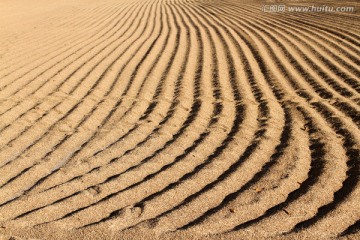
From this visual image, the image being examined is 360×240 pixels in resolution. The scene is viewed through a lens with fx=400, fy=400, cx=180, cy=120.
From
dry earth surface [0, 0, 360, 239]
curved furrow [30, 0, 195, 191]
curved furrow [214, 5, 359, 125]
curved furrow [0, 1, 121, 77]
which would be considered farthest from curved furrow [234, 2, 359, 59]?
curved furrow [0, 1, 121, 77]

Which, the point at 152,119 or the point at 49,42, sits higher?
the point at 49,42

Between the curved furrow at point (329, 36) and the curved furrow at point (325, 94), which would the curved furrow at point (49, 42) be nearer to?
the curved furrow at point (325, 94)

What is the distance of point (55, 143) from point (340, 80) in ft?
13.5

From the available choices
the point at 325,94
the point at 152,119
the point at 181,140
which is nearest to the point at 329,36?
the point at 325,94

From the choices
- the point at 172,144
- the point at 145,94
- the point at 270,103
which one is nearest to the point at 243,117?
the point at 270,103

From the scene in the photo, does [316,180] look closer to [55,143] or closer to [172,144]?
[172,144]

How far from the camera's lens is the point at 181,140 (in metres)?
3.97

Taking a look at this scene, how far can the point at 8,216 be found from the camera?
9.11 ft

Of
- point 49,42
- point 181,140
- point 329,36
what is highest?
point 49,42

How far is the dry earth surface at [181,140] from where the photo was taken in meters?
2.76

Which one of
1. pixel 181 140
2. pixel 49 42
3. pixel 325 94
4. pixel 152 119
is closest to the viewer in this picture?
pixel 181 140

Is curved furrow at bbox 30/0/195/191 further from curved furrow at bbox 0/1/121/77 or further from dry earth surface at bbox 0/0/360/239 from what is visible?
curved furrow at bbox 0/1/121/77

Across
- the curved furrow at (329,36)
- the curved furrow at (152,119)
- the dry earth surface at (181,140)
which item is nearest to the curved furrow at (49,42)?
the dry earth surface at (181,140)

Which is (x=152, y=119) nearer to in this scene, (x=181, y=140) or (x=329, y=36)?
(x=181, y=140)
